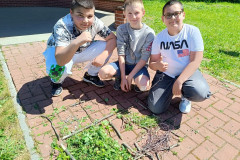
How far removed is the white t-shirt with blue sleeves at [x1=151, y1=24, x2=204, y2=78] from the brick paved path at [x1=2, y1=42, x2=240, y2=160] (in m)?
0.66

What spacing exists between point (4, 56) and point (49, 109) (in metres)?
2.22

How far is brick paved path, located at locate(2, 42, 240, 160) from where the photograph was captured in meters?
2.18

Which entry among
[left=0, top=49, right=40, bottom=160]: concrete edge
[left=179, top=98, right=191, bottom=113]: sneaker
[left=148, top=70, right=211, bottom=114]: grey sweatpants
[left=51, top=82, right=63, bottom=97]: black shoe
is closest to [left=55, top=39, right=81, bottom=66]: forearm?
[left=51, top=82, right=63, bottom=97]: black shoe

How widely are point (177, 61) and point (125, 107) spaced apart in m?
0.97

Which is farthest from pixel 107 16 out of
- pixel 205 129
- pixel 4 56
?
pixel 205 129

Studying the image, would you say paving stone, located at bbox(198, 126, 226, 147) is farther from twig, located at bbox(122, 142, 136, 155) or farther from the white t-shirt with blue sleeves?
twig, located at bbox(122, 142, 136, 155)

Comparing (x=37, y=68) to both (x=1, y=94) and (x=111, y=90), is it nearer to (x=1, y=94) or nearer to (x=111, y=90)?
(x=1, y=94)

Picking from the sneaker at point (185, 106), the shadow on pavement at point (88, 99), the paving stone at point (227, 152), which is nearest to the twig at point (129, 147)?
the shadow on pavement at point (88, 99)

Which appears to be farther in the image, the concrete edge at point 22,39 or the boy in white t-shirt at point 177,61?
the concrete edge at point 22,39

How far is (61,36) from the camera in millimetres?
2482

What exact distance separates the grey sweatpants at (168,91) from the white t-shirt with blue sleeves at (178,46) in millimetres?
169

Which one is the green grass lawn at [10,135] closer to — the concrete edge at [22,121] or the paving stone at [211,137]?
the concrete edge at [22,121]

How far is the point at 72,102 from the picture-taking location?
2828mm

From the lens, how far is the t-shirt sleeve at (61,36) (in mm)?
2465
